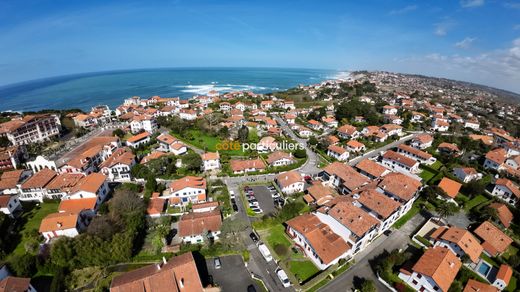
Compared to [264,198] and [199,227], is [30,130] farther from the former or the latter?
[264,198]

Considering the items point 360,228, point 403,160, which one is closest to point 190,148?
point 360,228

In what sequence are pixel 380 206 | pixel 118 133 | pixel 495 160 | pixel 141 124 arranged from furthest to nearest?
pixel 141 124
pixel 118 133
pixel 495 160
pixel 380 206

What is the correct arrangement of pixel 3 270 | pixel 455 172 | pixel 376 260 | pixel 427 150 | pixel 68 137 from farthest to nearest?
pixel 68 137 → pixel 427 150 → pixel 455 172 → pixel 376 260 → pixel 3 270

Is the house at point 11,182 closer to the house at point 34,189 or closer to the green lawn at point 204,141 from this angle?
the house at point 34,189

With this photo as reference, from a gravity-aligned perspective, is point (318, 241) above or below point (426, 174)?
below

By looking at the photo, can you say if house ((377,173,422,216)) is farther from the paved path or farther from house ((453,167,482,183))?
house ((453,167,482,183))

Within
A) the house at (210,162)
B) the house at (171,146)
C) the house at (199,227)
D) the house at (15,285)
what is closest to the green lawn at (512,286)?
the house at (199,227)

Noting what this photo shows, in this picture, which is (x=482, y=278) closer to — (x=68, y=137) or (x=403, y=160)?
(x=403, y=160)

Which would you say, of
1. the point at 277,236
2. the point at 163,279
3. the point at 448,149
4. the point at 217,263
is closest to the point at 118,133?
the point at 217,263
